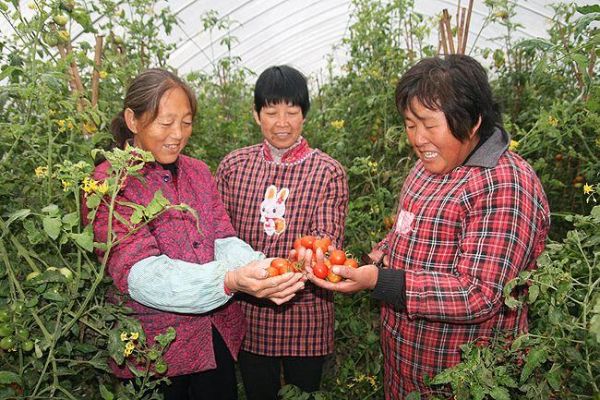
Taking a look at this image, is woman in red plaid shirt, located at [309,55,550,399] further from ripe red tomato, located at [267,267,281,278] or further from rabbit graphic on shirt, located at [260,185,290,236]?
rabbit graphic on shirt, located at [260,185,290,236]

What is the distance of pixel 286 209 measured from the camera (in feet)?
6.36

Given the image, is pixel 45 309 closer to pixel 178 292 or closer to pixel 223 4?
pixel 178 292

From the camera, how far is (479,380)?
3.67 feet

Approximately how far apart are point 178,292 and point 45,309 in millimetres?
347

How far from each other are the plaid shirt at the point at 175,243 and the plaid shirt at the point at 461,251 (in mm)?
637

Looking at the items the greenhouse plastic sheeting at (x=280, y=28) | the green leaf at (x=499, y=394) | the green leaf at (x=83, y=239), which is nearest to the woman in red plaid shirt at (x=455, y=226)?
the green leaf at (x=499, y=394)

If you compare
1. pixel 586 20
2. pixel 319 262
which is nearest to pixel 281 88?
pixel 319 262

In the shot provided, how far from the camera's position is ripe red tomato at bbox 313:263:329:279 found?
1521mm

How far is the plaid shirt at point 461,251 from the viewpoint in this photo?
124cm

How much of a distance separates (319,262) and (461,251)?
45 centimetres

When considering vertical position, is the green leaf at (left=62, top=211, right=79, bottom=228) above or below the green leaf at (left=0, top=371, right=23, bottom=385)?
above

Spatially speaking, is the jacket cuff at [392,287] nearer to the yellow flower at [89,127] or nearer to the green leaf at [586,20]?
the green leaf at [586,20]

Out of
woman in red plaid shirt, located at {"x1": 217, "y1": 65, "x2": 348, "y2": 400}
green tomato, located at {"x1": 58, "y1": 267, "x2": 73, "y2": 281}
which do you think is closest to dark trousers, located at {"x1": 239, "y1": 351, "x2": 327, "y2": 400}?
woman in red plaid shirt, located at {"x1": 217, "y1": 65, "x2": 348, "y2": 400}

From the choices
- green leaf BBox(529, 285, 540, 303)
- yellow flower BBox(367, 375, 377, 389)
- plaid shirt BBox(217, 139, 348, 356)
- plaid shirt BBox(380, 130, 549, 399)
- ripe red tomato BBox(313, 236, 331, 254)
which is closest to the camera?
green leaf BBox(529, 285, 540, 303)
